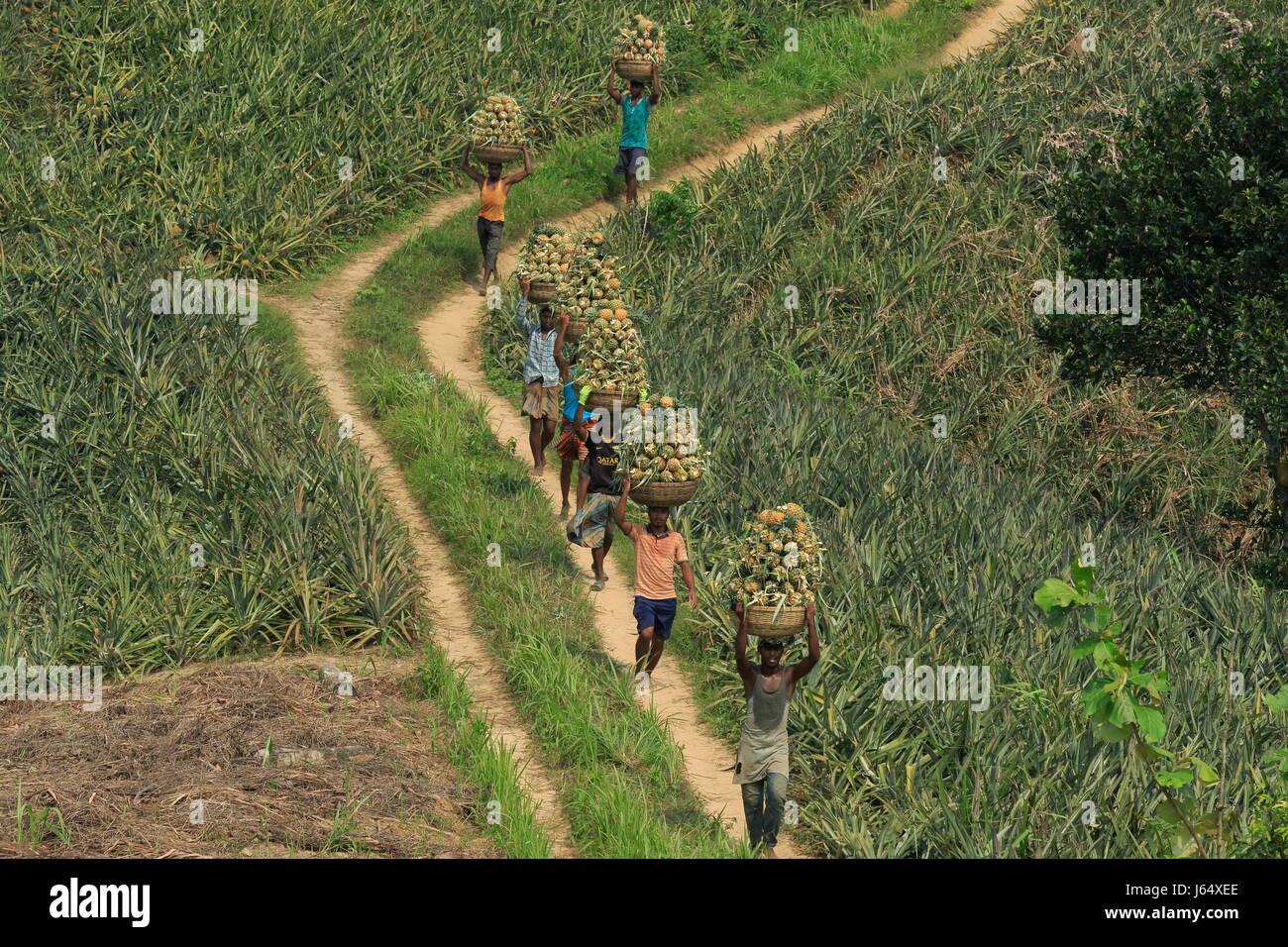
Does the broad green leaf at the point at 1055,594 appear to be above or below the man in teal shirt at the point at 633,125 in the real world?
below

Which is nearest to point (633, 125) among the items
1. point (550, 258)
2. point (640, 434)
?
point (550, 258)

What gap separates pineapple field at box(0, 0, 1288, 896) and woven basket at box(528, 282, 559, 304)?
0.16 feet

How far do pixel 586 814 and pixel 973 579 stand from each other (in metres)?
3.51

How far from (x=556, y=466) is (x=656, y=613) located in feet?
14.0

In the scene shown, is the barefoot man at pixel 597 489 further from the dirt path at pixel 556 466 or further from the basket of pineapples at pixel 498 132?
the basket of pineapples at pixel 498 132

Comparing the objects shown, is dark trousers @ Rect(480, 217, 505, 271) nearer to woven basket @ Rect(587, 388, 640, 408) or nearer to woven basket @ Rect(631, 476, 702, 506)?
woven basket @ Rect(587, 388, 640, 408)

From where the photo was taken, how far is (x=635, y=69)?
63.2 ft

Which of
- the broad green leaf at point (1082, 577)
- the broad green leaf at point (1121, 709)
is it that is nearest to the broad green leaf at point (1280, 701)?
the broad green leaf at point (1121, 709)

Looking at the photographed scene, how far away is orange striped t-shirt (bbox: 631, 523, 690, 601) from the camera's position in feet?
33.4

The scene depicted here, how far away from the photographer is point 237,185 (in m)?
19.0

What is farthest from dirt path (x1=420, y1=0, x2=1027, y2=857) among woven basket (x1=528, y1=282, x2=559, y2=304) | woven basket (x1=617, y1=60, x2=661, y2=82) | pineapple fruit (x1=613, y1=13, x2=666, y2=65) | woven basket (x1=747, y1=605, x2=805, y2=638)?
pineapple fruit (x1=613, y1=13, x2=666, y2=65)

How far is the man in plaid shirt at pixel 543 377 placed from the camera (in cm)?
1342

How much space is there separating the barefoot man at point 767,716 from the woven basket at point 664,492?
1572 millimetres

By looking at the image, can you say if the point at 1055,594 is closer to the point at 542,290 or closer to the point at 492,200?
the point at 542,290
